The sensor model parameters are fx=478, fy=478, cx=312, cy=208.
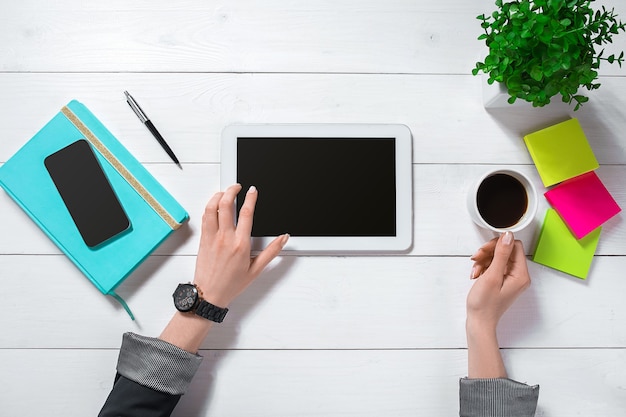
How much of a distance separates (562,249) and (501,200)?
16 centimetres

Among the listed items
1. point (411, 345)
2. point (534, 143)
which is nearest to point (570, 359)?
point (411, 345)

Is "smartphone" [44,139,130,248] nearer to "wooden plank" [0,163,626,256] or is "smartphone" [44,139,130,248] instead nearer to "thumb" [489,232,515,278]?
"wooden plank" [0,163,626,256]

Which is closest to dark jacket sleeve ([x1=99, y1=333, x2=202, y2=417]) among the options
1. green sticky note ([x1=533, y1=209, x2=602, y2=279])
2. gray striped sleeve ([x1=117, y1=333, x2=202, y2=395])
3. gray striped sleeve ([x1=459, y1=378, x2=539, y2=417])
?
gray striped sleeve ([x1=117, y1=333, x2=202, y2=395])

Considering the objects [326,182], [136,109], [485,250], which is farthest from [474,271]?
[136,109]

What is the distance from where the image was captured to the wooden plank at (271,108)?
0.90 m

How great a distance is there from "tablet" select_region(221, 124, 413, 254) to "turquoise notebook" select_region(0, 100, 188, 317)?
13 centimetres

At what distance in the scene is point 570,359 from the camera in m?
0.89

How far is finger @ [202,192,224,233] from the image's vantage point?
2.72 feet

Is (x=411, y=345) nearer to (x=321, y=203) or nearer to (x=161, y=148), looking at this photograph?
(x=321, y=203)

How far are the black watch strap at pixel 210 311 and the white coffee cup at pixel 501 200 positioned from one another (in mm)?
472

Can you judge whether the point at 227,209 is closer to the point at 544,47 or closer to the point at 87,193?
the point at 87,193

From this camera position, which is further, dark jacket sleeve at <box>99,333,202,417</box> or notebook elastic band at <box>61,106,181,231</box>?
notebook elastic band at <box>61,106,181,231</box>

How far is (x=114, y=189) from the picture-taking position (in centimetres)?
86

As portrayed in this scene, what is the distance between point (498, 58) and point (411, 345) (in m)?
0.52
